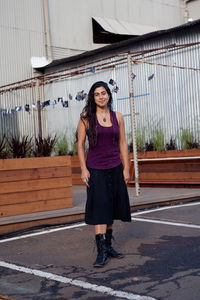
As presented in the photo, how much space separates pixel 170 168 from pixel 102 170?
646 cm

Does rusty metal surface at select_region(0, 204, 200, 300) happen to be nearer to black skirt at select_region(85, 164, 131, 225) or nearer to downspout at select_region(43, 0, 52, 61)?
black skirt at select_region(85, 164, 131, 225)

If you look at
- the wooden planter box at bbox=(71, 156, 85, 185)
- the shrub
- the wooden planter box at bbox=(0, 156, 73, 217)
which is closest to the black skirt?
the wooden planter box at bbox=(0, 156, 73, 217)

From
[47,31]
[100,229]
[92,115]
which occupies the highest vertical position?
[47,31]

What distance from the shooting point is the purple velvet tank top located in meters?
4.96

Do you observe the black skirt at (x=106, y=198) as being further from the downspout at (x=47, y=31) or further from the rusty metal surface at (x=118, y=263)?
the downspout at (x=47, y=31)

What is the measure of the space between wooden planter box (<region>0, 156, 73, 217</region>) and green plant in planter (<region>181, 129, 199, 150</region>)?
429 cm

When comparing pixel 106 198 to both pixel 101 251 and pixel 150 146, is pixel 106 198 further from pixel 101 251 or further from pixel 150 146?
pixel 150 146

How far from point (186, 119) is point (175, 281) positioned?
8660 mm

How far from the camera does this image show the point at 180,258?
496 cm

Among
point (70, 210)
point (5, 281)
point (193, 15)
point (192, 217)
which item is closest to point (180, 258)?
point (5, 281)

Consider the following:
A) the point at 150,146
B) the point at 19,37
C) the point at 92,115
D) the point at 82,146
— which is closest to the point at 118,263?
the point at 82,146

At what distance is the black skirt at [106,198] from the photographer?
16.2 feet

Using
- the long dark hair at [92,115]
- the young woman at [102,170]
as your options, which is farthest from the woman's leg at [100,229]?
the long dark hair at [92,115]

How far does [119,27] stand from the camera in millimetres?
18922
